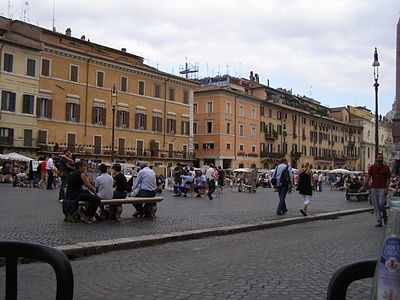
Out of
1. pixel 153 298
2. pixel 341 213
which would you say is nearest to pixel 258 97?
pixel 341 213

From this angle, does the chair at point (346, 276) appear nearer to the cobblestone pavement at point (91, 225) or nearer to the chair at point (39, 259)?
the chair at point (39, 259)

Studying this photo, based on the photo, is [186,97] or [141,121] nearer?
[141,121]

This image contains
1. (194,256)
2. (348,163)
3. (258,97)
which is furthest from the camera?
(348,163)

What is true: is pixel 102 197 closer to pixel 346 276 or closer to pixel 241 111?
pixel 346 276

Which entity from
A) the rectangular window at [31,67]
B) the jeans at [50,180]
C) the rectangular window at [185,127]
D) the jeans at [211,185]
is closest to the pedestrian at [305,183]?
the jeans at [211,185]

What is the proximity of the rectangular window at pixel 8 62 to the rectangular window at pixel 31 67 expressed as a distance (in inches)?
56.1

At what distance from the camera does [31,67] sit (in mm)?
43125

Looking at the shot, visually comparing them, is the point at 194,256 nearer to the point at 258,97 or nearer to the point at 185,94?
the point at 185,94

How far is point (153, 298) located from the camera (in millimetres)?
4863

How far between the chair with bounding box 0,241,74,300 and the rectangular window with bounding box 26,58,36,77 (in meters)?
43.3

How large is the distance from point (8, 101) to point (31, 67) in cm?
400

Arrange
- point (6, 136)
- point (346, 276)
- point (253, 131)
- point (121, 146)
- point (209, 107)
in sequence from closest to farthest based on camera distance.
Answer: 1. point (346, 276)
2. point (6, 136)
3. point (121, 146)
4. point (209, 107)
5. point (253, 131)

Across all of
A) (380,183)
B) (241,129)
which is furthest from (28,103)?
(380,183)

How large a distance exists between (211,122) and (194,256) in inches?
2186
